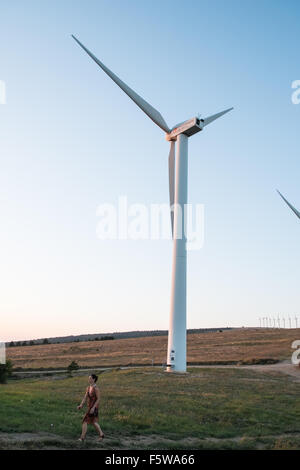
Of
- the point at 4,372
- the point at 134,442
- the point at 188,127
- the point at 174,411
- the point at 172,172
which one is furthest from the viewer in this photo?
the point at 172,172

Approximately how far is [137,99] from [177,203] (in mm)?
11438

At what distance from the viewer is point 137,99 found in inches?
2010

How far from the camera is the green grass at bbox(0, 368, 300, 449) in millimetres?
20391

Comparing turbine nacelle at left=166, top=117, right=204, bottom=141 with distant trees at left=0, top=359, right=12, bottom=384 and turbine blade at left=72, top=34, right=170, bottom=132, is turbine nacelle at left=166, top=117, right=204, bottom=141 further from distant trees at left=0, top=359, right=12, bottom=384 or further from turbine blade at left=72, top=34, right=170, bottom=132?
distant trees at left=0, top=359, right=12, bottom=384

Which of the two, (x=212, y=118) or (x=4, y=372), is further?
(x=212, y=118)

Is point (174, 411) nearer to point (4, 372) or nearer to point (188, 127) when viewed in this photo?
point (4, 372)

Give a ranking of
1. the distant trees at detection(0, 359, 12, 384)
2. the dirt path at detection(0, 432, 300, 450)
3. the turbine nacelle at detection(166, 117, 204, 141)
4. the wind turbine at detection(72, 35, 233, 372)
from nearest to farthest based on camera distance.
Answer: the dirt path at detection(0, 432, 300, 450) → the distant trees at detection(0, 359, 12, 384) → the wind turbine at detection(72, 35, 233, 372) → the turbine nacelle at detection(166, 117, 204, 141)

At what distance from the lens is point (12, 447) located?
15828 mm

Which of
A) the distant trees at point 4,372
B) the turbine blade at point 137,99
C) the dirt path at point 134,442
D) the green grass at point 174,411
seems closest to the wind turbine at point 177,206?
the turbine blade at point 137,99

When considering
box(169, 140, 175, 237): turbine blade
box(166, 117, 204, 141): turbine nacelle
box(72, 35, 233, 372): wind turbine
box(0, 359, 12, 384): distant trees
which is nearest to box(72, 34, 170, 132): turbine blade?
box(72, 35, 233, 372): wind turbine

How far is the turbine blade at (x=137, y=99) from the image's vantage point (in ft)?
153

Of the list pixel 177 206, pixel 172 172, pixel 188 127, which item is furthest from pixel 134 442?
pixel 188 127
